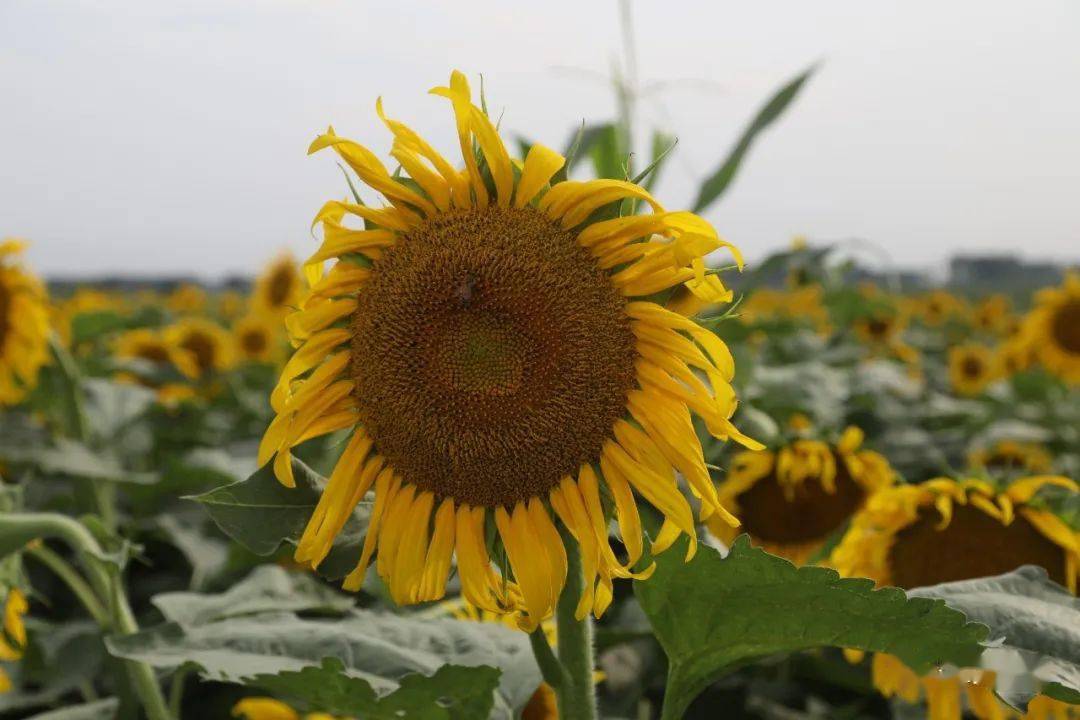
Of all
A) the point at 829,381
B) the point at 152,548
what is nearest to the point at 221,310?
the point at 152,548

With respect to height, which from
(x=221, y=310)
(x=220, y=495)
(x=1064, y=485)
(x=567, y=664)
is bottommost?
(x=221, y=310)

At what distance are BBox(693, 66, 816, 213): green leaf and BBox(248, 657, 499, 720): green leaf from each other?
1987 mm

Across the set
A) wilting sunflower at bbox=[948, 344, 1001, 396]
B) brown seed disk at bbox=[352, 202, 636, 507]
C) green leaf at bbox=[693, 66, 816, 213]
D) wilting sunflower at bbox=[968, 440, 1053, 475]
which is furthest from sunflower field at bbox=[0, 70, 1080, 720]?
wilting sunflower at bbox=[948, 344, 1001, 396]

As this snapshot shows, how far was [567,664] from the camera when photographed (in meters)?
1.46

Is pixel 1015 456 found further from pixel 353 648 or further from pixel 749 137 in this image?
pixel 353 648

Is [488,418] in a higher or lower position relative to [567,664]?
higher

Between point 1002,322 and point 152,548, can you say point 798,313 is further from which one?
point 152,548

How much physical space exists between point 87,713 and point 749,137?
2291 millimetres

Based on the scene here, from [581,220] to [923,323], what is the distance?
44.9 feet

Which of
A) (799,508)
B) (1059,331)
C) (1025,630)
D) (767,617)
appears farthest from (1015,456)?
(767,617)

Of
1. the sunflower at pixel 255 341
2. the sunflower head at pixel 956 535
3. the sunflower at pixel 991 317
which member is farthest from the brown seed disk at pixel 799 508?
the sunflower at pixel 991 317

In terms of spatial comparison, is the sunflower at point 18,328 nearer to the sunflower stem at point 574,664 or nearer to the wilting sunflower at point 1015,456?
the sunflower stem at point 574,664

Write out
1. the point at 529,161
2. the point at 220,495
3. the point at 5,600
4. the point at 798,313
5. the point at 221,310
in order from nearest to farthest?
the point at 529,161 → the point at 220,495 → the point at 5,600 → the point at 798,313 → the point at 221,310

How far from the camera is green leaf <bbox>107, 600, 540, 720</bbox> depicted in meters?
1.59
